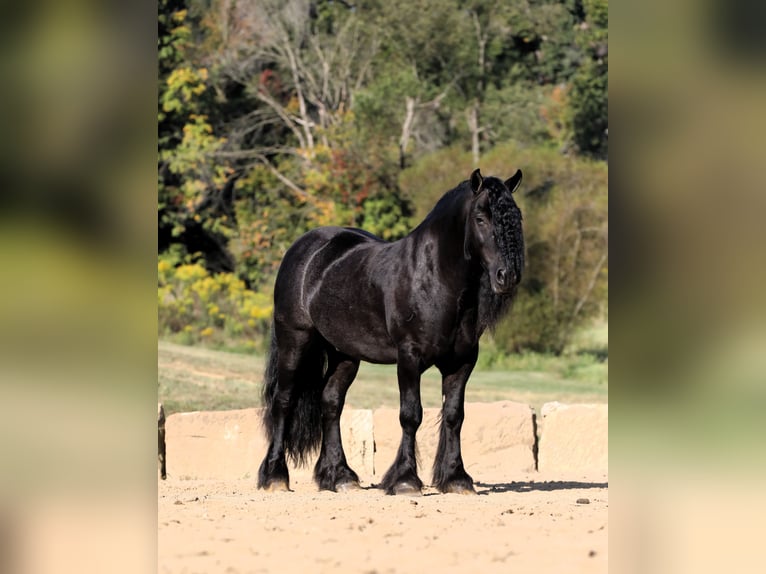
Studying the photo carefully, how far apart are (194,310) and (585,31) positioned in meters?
12.5

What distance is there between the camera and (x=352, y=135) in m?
23.4

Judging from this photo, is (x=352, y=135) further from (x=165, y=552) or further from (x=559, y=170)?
(x=165, y=552)

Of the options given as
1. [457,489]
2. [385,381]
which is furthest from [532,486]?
[385,381]

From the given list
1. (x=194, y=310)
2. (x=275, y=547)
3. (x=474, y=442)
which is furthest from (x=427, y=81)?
(x=275, y=547)

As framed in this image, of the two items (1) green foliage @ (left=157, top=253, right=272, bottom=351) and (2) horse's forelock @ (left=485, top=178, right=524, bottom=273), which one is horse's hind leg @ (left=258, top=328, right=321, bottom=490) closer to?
(2) horse's forelock @ (left=485, top=178, right=524, bottom=273)

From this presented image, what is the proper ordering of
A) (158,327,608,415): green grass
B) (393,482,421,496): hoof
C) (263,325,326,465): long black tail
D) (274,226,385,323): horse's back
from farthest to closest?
(158,327,608,415): green grass < (263,325,326,465): long black tail < (274,226,385,323): horse's back < (393,482,421,496): hoof

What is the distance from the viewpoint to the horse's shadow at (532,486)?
908 cm

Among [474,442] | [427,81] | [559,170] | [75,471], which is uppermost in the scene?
[427,81]

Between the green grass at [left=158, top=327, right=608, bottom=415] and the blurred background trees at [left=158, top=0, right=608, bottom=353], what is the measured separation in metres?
0.73

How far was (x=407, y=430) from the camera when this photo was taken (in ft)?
28.2

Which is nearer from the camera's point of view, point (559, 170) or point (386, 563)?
point (386, 563)

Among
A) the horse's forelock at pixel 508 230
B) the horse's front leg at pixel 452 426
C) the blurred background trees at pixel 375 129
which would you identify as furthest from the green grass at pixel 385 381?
the horse's forelock at pixel 508 230

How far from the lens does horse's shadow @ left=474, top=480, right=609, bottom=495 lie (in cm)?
908

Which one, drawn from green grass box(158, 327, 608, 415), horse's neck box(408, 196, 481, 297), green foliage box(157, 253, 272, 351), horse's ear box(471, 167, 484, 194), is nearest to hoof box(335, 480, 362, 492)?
horse's neck box(408, 196, 481, 297)
